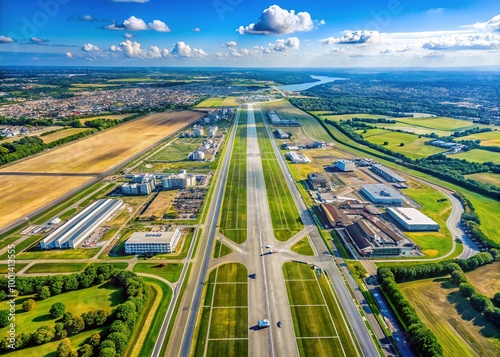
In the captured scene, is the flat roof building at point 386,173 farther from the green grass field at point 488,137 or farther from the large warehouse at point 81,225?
the large warehouse at point 81,225

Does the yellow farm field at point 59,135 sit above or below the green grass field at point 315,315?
above

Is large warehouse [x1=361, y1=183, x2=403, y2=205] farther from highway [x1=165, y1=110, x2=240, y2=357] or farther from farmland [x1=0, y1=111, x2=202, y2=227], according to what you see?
farmland [x1=0, y1=111, x2=202, y2=227]

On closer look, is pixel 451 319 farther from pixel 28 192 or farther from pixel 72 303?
pixel 28 192

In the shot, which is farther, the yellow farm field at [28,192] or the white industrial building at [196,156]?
the white industrial building at [196,156]

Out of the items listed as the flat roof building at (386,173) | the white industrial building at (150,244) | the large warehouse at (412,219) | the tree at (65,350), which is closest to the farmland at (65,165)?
the white industrial building at (150,244)

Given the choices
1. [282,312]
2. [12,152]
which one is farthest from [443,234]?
[12,152]

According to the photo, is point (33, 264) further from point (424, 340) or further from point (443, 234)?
point (443, 234)
